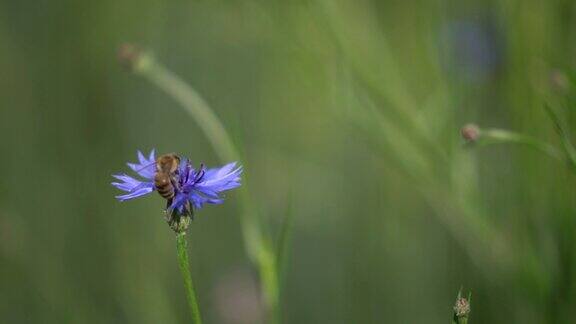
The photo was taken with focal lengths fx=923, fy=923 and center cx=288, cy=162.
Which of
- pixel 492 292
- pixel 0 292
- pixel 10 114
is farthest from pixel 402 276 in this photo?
pixel 10 114

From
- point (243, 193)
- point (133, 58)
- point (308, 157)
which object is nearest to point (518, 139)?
point (243, 193)

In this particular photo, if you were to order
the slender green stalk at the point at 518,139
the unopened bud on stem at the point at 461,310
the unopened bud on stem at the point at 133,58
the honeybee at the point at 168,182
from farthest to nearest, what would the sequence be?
the unopened bud on stem at the point at 133,58
the slender green stalk at the point at 518,139
the honeybee at the point at 168,182
the unopened bud on stem at the point at 461,310

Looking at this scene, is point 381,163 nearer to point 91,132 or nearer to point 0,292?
point 91,132

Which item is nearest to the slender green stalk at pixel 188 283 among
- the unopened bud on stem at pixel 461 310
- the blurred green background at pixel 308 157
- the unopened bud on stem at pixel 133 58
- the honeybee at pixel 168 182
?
the honeybee at pixel 168 182

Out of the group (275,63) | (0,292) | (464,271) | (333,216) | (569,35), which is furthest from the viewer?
(275,63)

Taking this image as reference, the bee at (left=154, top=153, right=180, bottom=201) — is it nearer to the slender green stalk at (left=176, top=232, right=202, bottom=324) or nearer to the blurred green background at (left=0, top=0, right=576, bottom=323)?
the slender green stalk at (left=176, top=232, right=202, bottom=324)

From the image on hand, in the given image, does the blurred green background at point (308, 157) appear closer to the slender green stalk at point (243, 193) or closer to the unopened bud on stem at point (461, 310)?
the slender green stalk at point (243, 193)

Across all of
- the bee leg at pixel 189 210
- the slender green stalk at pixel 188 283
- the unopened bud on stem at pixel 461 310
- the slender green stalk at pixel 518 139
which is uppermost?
the slender green stalk at pixel 518 139
